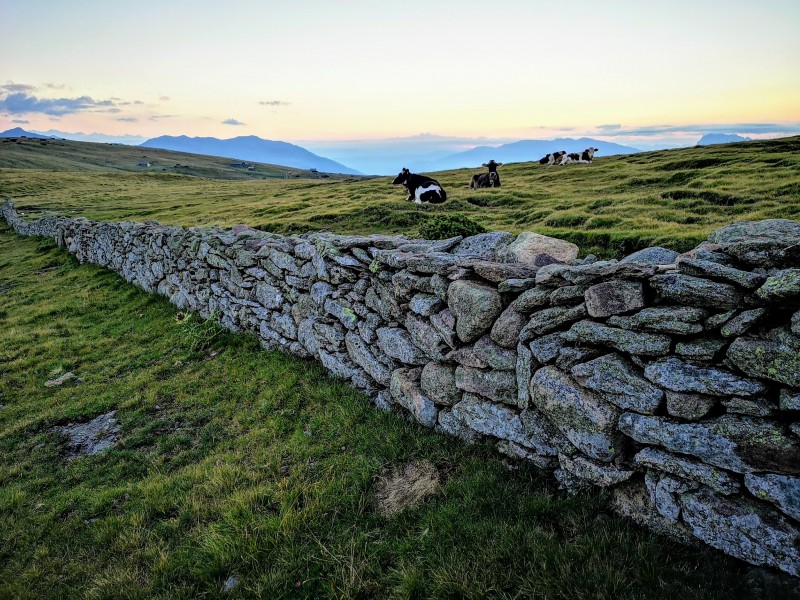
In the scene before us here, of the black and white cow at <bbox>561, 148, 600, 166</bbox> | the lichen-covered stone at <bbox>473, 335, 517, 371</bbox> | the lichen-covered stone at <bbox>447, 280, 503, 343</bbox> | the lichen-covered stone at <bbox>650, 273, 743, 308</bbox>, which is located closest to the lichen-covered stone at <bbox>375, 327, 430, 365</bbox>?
the lichen-covered stone at <bbox>447, 280, 503, 343</bbox>

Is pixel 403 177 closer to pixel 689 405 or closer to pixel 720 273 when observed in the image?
pixel 720 273

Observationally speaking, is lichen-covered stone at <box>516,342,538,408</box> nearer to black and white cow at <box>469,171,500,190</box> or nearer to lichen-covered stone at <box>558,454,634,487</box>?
lichen-covered stone at <box>558,454,634,487</box>

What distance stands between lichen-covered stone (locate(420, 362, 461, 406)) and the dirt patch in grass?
2.99ft

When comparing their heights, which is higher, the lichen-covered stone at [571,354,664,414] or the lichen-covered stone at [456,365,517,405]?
the lichen-covered stone at [571,354,664,414]

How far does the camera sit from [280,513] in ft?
16.1

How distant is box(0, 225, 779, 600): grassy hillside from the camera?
12.3ft

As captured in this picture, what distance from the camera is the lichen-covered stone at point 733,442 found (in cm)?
329

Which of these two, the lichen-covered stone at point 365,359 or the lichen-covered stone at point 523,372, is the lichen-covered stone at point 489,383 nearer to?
the lichen-covered stone at point 523,372

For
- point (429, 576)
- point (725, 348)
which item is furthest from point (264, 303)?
point (725, 348)

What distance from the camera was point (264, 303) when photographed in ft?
33.5

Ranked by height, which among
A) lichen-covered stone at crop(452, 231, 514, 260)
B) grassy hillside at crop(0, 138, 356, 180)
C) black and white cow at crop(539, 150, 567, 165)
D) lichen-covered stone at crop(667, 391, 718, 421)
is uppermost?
grassy hillside at crop(0, 138, 356, 180)

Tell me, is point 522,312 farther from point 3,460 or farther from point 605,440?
point 3,460

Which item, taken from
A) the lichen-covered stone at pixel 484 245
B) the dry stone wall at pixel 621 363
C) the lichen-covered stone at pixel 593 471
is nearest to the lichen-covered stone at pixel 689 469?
the dry stone wall at pixel 621 363

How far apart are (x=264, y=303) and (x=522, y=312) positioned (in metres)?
6.84
